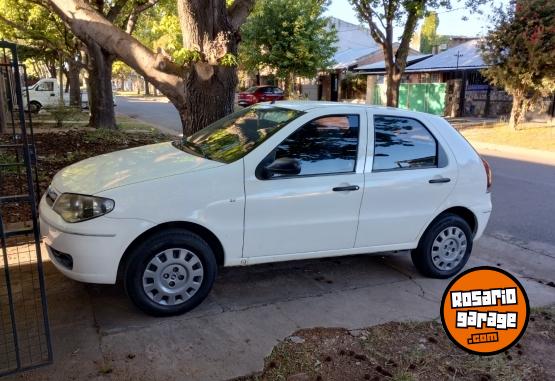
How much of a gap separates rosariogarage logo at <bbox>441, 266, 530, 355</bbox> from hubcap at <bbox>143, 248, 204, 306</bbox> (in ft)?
6.54

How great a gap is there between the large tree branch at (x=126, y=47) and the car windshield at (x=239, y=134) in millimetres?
2496

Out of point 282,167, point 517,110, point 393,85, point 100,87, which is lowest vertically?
point 517,110

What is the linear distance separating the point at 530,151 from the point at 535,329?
12533 millimetres

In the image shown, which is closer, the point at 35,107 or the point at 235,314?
the point at 235,314

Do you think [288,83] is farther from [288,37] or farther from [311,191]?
[311,191]

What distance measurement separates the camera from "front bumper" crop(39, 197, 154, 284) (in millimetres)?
3561

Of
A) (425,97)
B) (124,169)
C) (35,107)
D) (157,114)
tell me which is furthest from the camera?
(157,114)

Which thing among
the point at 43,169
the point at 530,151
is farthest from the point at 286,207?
the point at 530,151

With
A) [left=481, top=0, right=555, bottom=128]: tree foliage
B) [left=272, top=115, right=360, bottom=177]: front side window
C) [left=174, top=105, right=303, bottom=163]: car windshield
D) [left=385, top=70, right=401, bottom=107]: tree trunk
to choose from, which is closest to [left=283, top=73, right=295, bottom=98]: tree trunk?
[left=385, top=70, right=401, bottom=107]: tree trunk

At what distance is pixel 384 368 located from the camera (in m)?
3.33

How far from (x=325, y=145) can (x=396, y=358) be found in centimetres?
186

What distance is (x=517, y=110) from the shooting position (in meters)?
18.0

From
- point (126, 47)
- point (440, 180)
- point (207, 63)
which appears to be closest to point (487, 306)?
point (440, 180)

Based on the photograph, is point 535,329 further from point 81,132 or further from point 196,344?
point 81,132
